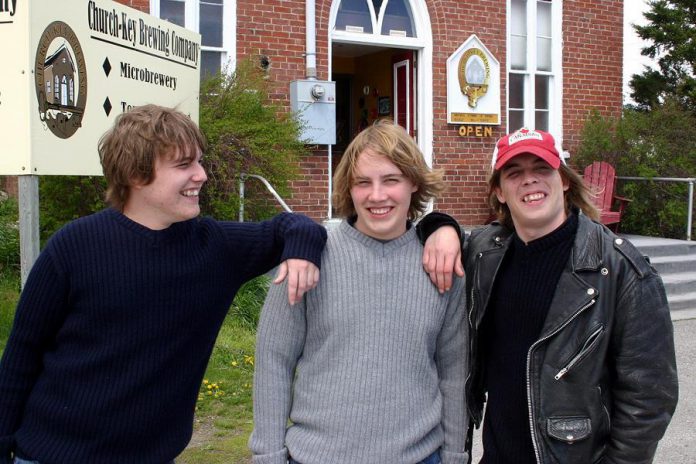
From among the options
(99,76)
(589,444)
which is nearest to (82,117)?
(99,76)

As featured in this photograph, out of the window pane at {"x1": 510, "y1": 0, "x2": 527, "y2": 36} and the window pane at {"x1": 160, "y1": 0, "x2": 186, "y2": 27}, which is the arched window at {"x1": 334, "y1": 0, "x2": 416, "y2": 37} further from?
the window pane at {"x1": 160, "y1": 0, "x2": 186, "y2": 27}

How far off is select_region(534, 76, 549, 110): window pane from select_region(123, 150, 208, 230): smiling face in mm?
10290

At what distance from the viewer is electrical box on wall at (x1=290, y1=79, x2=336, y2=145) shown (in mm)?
9688

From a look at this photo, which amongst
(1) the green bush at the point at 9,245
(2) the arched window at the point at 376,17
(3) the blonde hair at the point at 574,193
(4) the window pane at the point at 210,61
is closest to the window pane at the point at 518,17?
(2) the arched window at the point at 376,17

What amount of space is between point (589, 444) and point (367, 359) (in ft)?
2.26

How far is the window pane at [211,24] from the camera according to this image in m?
9.51

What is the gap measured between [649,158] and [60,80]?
986 cm

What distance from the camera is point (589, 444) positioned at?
2271 mm

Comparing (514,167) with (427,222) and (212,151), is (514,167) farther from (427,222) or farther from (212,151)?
(212,151)

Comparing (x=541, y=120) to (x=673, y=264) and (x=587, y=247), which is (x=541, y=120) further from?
(x=587, y=247)

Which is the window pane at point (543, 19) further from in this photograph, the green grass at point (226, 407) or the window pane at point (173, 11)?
the green grass at point (226, 407)

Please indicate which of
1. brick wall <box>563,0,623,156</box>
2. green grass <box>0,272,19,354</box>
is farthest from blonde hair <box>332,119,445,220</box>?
brick wall <box>563,0,623,156</box>

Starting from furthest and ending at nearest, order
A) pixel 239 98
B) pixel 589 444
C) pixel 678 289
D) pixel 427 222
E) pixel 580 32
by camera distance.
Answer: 1. pixel 580 32
2. pixel 678 289
3. pixel 239 98
4. pixel 427 222
5. pixel 589 444

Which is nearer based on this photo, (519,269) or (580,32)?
(519,269)
